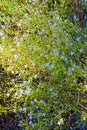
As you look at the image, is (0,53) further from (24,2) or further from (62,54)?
(24,2)

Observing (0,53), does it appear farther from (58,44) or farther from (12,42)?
(58,44)

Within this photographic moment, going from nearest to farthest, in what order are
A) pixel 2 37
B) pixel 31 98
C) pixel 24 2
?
1. pixel 31 98
2. pixel 2 37
3. pixel 24 2

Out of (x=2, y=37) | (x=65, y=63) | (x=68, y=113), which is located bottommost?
(x=68, y=113)

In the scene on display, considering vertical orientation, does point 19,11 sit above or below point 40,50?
above

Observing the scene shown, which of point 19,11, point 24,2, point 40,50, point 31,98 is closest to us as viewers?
point 31,98

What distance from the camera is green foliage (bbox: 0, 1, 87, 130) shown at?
7.77 feet

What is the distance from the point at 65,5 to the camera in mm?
3170

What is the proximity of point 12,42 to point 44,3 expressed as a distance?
1.99ft

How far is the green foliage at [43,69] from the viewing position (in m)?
2.37

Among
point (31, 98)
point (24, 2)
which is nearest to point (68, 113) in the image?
point (31, 98)

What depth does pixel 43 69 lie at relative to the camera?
249 centimetres

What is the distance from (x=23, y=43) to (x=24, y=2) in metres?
0.71

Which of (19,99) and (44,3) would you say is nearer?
(19,99)

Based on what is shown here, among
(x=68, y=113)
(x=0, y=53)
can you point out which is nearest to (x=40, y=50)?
(x=0, y=53)
